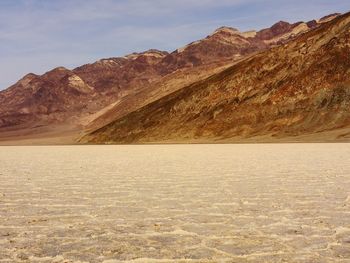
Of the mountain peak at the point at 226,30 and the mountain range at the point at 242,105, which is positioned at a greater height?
the mountain peak at the point at 226,30

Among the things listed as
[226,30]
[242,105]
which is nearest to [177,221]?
[242,105]

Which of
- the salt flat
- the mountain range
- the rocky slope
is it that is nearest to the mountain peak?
the mountain range

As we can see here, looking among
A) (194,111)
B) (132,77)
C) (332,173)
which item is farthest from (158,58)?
(332,173)

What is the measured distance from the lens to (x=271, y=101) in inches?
2485

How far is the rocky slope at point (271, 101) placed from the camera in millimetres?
57219

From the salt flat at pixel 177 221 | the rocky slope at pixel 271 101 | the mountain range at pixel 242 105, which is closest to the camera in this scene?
the salt flat at pixel 177 221

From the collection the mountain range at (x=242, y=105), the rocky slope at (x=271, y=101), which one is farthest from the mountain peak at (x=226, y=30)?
the rocky slope at (x=271, y=101)

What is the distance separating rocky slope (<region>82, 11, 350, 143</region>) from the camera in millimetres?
57219

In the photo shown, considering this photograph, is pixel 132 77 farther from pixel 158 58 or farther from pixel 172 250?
pixel 172 250

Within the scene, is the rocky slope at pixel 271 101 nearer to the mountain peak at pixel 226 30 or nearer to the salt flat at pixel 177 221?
the salt flat at pixel 177 221

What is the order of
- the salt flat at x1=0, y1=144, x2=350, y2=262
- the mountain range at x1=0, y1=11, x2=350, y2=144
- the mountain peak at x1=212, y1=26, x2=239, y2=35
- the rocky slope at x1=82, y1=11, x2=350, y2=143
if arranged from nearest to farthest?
the salt flat at x1=0, y1=144, x2=350, y2=262 < the rocky slope at x1=82, y1=11, x2=350, y2=143 < the mountain range at x1=0, y1=11, x2=350, y2=144 < the mountain peak at x1=212, y1=26, x2=239, y2=35

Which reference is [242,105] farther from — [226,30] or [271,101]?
[226,30]

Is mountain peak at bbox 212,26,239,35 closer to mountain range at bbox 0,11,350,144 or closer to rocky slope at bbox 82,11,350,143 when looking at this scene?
mountain range at bbox 0,11,350,144

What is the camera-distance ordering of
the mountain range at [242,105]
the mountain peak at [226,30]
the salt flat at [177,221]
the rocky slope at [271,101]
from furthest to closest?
the mountain peak at [226,30] → the mountain range at [242,105] → the rocky slope at [271,101] → the salt flat at [177,221]
